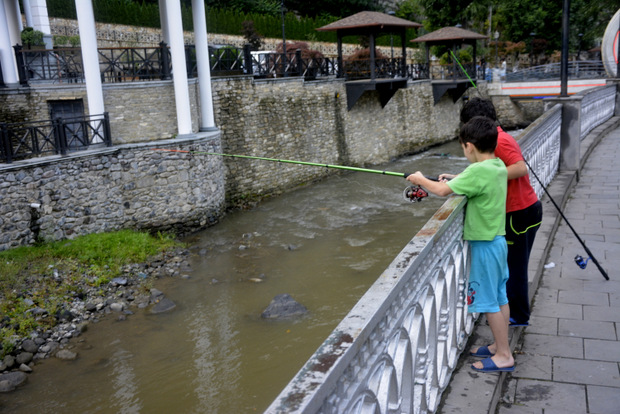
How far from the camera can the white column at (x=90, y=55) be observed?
11375 mm

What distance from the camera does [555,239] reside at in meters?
5.32

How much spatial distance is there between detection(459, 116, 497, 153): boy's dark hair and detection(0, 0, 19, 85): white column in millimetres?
12634

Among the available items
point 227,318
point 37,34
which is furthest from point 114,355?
point 37,34

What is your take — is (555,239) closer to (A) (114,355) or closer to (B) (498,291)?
(B) (498,291)

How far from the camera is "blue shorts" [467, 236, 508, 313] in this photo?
286 cm

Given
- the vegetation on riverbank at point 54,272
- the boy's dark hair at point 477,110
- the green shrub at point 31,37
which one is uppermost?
the green shrub at point 31,37

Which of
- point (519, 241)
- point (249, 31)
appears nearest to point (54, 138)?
point (519, 241)

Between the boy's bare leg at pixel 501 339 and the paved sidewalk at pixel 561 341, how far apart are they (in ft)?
0.21

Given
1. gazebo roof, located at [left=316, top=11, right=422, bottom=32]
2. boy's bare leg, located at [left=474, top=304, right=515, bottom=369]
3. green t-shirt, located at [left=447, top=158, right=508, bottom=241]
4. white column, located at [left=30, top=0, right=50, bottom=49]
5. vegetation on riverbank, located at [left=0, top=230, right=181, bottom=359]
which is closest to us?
green t-shirt, located at [left=447, top=158, right=508, bottom=241]

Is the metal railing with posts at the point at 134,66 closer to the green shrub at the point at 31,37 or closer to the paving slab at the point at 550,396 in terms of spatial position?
the green shrub at the point at 31,37

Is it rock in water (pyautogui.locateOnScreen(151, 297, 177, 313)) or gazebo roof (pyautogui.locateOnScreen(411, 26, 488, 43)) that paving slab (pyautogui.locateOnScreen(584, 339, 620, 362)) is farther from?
gazebo roof (pyautogui.locateOnScreen(411, 26, 488, 43))

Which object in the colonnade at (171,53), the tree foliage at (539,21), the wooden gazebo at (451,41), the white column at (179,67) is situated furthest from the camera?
the tree foliage at (539,21)

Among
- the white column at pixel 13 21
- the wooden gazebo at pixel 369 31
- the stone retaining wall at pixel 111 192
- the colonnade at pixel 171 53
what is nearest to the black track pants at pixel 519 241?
the stone retaining wall at pixel 111 192


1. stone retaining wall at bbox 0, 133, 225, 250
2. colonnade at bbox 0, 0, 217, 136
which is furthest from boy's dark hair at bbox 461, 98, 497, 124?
colonnade at bbox 0, 0, 217, 136
